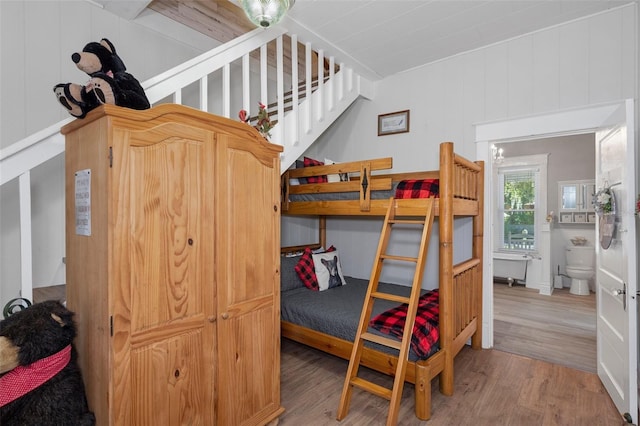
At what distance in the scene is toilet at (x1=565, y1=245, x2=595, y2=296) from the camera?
505 centimetres

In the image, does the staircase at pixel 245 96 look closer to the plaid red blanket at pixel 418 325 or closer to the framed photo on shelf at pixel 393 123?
the framed photo on shelf at pixel 393 123

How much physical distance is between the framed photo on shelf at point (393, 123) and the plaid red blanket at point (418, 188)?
4.36 ft

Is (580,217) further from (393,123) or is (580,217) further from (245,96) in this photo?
(245,96)

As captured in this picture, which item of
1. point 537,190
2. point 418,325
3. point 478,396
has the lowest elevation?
point 478,396

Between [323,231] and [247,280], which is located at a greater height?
[323,231]

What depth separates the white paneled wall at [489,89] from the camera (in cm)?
260

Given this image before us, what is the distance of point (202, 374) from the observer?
1.60m

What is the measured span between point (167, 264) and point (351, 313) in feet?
5.53

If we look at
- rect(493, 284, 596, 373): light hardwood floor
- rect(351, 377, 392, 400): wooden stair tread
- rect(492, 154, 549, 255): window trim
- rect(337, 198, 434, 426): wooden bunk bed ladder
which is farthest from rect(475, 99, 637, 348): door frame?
rect(492, 154, 549, 255): window trim

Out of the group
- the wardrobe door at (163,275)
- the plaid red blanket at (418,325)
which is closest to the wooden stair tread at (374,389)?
the plaid red blanket at (418,325)

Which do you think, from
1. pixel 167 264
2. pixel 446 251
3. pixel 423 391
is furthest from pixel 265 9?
pixel 423 391

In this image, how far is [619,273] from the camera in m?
2.18

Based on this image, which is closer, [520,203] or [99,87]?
[99,87]

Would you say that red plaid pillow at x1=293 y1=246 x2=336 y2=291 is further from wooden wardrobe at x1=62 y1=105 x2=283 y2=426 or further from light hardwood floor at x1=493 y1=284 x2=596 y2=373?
light hardwood floor at x1=493 y1=284 x2=596 y2=373
